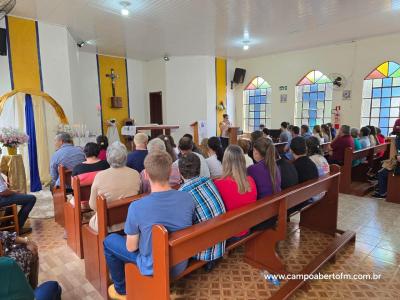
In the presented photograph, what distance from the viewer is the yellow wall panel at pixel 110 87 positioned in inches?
320

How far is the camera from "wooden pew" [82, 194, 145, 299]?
1.94 meters

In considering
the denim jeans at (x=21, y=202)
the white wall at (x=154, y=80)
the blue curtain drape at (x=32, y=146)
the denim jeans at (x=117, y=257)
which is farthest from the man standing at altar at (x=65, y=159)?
the white wall at (x=154, y=80)

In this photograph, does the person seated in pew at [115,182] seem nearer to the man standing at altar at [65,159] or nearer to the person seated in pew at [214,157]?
the person seated in pew at [214,157]

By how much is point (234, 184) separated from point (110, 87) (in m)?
7.24

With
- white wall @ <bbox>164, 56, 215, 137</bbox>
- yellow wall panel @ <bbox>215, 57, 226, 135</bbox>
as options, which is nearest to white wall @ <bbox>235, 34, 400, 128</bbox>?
yellow wall panel @ <bbox>215, 57, 226, 135</bbox>

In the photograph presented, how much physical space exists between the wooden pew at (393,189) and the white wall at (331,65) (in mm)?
3627

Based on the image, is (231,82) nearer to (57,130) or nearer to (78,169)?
(57,130)

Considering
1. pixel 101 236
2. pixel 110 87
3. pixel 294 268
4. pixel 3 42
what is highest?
pixel 3 42

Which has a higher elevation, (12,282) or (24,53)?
(24,53)

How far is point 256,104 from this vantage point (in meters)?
9.38

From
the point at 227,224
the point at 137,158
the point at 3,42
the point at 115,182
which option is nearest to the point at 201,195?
the point at 227,224

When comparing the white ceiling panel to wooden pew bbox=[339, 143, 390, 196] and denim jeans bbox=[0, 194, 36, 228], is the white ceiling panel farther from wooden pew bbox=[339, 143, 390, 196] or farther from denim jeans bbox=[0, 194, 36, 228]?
denim jeans bbox=[0, 194, 36, 228]

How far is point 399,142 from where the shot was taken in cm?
401

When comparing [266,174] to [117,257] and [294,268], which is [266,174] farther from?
[117,257]
